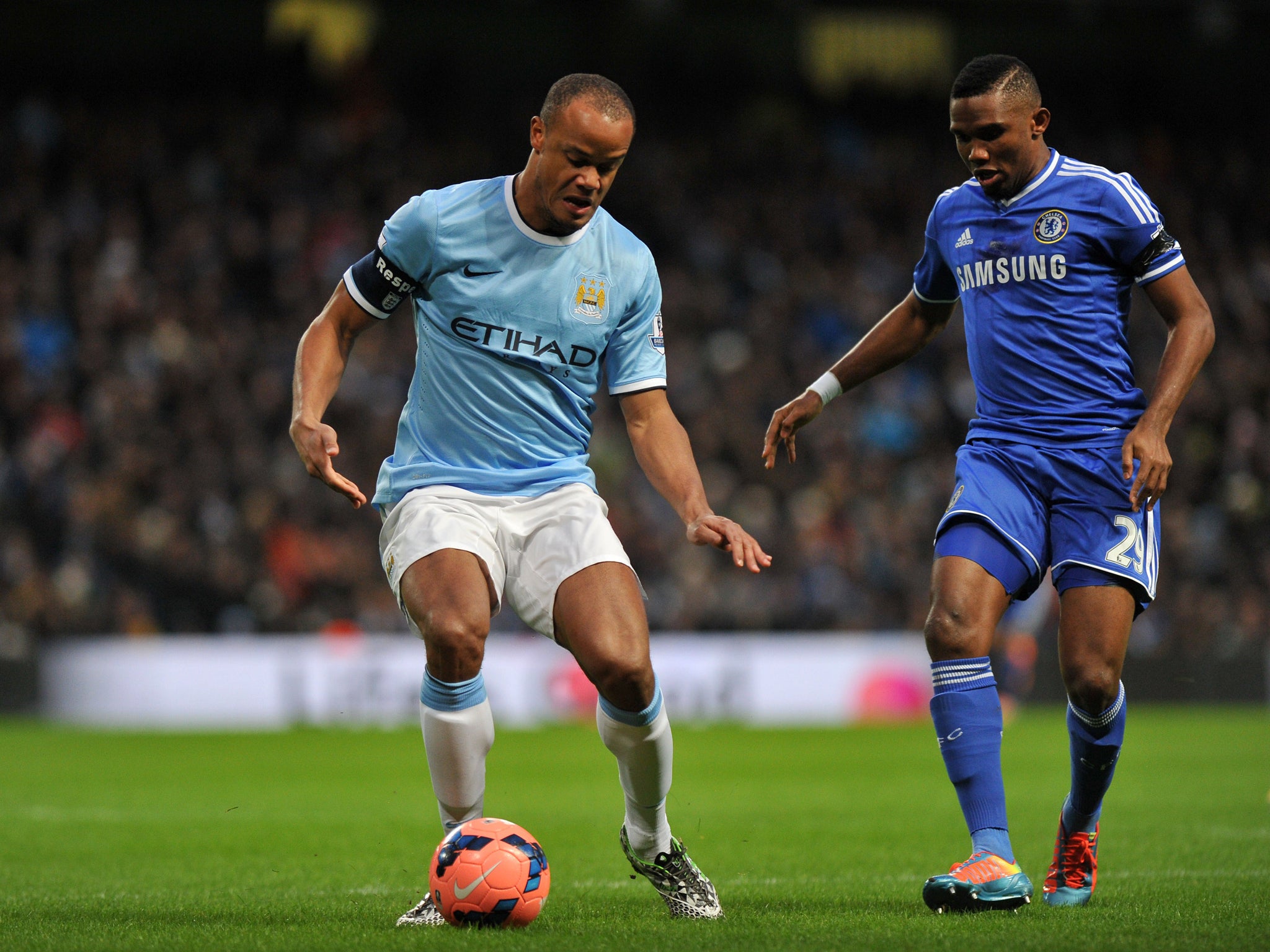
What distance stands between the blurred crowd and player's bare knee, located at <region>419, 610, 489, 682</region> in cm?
1208

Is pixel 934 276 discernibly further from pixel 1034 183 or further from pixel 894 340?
pixel 1034 183

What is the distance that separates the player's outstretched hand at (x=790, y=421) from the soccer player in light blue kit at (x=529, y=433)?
0.55 meters

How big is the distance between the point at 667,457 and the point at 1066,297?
4.49 feet

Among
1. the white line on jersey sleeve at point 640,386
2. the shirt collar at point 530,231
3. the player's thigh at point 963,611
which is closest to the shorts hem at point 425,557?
the white line on jersey sleeve at point 640,386

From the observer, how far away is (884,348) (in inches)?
228

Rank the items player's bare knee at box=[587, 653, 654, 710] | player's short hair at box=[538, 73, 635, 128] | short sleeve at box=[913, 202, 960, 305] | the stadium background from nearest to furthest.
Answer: player's bare knee at box=[587, 653, 654, 710] < player's short hair at box=[538, 73, 635, 128] < short sleeve at box=[913, 202, 960, 305] < the stadium background

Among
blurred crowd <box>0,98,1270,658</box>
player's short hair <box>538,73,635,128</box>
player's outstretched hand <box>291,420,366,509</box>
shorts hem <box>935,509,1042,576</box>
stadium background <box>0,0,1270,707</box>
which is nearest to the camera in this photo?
player's outstretched hand <box>291,420,366,509</box>

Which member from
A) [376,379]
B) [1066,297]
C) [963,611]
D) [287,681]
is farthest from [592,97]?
[376,379]

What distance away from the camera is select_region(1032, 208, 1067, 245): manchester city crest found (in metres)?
5.18

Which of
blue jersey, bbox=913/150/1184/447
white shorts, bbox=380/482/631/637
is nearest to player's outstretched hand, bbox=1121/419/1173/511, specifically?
blue jersey, bbox=913/150/1184/447

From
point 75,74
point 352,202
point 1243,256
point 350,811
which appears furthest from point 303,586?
point 1243,256

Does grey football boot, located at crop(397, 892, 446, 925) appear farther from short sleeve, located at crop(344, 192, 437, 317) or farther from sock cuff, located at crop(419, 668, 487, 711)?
short sleeve, located at crop(344, 192, 437, 317)

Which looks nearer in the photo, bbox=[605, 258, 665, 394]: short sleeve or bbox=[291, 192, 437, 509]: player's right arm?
bbox=[291, 192, 437, 509]: player's right arm

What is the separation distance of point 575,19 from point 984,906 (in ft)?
75.7
